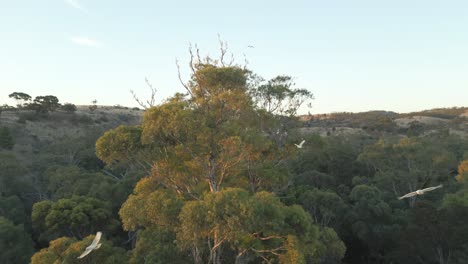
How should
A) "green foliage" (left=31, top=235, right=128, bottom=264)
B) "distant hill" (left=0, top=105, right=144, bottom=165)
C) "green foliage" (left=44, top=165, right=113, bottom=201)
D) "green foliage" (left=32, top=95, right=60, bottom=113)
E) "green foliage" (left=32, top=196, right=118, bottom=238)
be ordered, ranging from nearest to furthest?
"green foliage" (left=31, top=235, right=128, bottom=264), "green foliage" (left=32, top=196, right=118, bottom=238), "green foliage" (left=44, top=165, right=113, bottom=201), "distant hill" (left=0, top=105, right=144, bottom=165), "green foliage" (left=32, top=95, right=60, bottom=113)

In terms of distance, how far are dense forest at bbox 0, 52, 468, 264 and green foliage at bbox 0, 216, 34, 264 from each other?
0.06m

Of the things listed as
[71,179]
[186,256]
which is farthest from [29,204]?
[186,256]

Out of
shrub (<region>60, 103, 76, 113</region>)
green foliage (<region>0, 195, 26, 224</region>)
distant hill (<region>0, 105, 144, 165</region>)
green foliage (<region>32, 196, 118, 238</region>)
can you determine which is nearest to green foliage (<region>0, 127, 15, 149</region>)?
distant hill (<region>0, 105, 144, 165</region>)

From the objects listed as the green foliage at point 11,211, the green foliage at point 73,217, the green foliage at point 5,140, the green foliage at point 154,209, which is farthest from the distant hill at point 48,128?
the green foliage at point 154,209

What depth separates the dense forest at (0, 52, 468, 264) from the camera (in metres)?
11.7

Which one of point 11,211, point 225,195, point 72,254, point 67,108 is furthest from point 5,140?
point 225,195

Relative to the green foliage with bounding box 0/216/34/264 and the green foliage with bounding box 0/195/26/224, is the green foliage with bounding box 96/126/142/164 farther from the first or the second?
the green foliage with bounding box 0/195/26/224

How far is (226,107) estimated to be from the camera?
546 inches

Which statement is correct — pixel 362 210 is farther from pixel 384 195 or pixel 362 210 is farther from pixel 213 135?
pixel 213 135

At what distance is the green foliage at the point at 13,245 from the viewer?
23.8 m

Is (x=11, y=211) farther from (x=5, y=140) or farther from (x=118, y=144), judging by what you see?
(x=118, y=144)

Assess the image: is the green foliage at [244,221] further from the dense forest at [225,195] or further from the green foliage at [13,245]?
the green foliage at [13,245]

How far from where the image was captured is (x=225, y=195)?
1042cm

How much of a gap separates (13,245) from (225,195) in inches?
807
